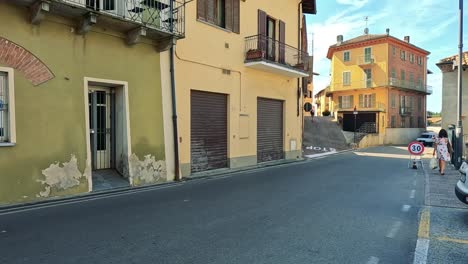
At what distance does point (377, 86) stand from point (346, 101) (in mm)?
4672

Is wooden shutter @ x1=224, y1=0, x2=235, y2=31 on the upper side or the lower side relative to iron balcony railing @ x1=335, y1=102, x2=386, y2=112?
upper

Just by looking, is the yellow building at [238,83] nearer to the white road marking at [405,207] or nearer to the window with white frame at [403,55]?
the white road marking at [405,207]

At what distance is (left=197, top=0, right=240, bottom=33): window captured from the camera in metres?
13.9

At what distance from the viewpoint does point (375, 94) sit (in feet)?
157

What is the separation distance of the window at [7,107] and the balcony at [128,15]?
143 centimetres

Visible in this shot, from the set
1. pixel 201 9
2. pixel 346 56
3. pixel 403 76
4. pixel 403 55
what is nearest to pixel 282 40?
pixel 201 9

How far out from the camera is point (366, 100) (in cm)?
4853

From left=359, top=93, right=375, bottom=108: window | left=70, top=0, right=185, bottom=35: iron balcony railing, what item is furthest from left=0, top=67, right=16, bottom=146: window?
left=359, top=93, right=375, bottom=108: window

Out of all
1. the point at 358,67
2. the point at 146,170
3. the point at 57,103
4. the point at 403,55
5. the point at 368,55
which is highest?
the point at 403,55

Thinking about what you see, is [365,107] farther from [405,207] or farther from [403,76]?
[405,207]

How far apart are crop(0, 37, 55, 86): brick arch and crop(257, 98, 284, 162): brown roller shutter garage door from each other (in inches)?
405

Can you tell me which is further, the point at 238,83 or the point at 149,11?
the point at 238,83

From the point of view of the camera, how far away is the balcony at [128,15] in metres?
8.13

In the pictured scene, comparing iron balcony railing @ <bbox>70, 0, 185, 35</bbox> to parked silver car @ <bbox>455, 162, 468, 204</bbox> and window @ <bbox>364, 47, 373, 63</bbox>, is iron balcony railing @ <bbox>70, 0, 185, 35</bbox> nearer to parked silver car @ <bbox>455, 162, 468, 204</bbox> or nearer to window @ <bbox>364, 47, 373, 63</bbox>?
parked silver car @ <bbox>455, 162, 468, 204</bbox>
